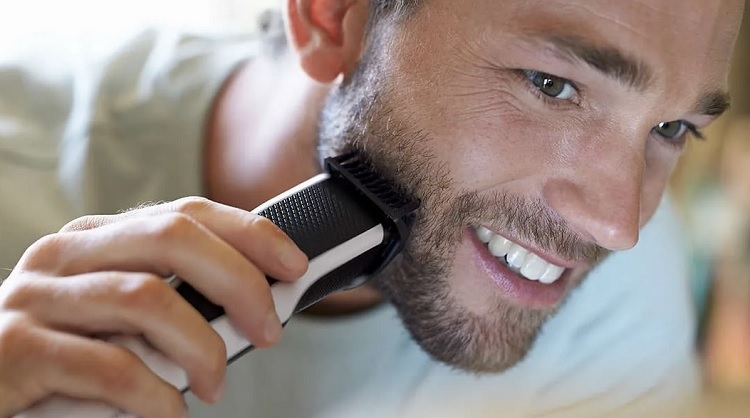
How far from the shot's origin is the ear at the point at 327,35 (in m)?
0.84

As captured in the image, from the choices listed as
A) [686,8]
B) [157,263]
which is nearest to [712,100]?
[686,8]

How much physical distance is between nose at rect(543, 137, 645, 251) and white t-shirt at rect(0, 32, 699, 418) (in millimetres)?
329

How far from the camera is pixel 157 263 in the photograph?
1.83ft

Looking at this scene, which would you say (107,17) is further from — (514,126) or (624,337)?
(624,337)

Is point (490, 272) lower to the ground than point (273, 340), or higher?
lower

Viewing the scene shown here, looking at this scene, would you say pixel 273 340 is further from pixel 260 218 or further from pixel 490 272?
pixel 490 272

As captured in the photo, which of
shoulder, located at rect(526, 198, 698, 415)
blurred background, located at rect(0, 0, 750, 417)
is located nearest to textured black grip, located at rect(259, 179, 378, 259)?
shoulder, located at rect(526, 198, 698, 415)

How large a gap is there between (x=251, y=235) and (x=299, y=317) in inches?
15.5

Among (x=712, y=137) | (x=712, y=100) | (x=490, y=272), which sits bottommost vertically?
(x=712, y=137)

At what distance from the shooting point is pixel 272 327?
57cm

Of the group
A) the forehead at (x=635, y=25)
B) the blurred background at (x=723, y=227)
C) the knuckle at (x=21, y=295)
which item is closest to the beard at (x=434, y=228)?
the forehead at (x=635, y=25)

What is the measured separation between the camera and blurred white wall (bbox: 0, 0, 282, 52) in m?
1.00

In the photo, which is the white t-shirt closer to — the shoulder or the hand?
the shoulder

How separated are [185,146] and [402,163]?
30 cm
